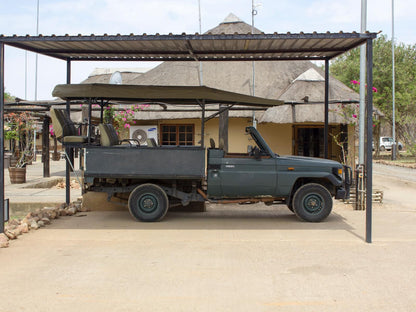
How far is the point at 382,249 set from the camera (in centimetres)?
693

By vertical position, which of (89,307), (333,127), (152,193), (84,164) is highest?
(333,127)

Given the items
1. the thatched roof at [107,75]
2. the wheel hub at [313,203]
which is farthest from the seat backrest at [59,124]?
the thatched roof at [107,75]

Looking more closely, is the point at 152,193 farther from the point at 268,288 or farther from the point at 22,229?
the point at 268,288

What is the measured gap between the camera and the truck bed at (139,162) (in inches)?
342

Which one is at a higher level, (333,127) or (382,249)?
(333,127)

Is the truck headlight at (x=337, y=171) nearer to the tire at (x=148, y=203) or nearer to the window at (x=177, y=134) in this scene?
the tire at (x=148, y=203)

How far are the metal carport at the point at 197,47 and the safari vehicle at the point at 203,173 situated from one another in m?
0.96

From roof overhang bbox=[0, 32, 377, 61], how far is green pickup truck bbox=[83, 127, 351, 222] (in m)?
1.90

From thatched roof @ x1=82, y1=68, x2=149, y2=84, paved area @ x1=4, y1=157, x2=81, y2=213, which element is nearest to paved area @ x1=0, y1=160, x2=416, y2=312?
paved area @ x1=4, y1=157, x2=81, y2=213

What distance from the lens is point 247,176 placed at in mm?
8750

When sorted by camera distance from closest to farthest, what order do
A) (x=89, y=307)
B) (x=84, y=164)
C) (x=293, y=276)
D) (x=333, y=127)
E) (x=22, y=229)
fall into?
(x=89, y=307)
(x=293, y=276)
(x=22, y=229)
(x=84, y=164)
(x=333, y=127)

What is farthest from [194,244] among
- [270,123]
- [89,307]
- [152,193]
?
[270,123]

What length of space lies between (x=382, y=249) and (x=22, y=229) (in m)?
5.90

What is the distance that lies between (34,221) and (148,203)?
2.11m
